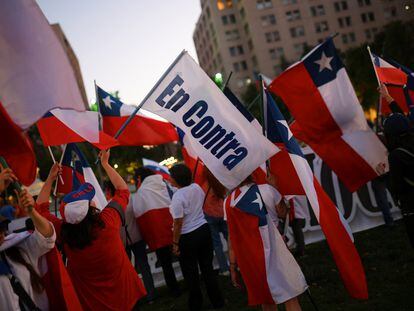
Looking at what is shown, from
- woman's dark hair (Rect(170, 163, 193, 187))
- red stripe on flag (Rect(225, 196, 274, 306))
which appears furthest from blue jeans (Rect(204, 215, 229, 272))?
red stripe on flag (Rect(225, 196, 274, 306))

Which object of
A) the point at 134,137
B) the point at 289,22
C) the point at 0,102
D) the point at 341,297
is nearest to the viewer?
the point at 0,102

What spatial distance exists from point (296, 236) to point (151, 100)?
4356 mm

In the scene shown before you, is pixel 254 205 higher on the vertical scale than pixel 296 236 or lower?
higher

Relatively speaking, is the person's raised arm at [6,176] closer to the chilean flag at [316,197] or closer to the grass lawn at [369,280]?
the chilean flag at [316,197]

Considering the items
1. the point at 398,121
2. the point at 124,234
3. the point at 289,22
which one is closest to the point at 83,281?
the point at 124,234

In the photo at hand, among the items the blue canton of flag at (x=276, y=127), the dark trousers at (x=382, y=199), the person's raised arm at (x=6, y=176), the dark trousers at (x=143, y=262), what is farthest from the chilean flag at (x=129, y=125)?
the dark trousers at (x=382, y=199)

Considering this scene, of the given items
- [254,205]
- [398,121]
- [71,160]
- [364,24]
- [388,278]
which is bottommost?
[388,278]

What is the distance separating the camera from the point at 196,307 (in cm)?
540

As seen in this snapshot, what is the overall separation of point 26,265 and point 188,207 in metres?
2.35

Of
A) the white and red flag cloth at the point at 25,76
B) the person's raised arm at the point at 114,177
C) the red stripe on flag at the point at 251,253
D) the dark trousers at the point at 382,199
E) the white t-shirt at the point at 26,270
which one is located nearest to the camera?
the white and red flag cloth at the point at 25,76

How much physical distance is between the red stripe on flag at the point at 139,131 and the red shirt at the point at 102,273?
2.24m

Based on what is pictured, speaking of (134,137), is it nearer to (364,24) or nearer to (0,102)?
(0,102)

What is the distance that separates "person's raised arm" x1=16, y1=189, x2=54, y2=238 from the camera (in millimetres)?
3068

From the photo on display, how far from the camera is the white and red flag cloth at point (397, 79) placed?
6.30m
